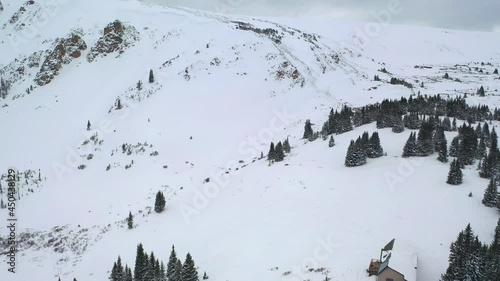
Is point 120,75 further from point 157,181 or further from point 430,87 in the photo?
point 430,87

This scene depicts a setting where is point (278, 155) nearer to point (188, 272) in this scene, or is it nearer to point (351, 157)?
point (351, 157)

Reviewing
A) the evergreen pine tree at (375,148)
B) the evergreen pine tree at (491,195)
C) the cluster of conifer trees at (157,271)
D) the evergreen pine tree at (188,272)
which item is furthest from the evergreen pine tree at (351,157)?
the evergreen pine tree at (188,272)

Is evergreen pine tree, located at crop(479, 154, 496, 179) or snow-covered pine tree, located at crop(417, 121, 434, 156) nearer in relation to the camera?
evergreen pine tree, located at crop(479, 154, 496, 179)

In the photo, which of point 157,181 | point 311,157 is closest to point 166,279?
point 157,181

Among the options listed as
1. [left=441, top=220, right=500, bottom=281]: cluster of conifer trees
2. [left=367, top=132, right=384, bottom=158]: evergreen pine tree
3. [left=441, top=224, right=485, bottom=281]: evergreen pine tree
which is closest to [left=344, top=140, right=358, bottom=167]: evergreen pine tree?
[left=367, top=132, right=384, bottom=158]: evergreen pine tree

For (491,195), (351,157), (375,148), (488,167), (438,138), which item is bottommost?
(491,195)

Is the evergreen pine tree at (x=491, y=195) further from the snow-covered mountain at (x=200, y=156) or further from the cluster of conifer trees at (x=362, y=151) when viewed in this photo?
the cluster of conifer trees at (x=362, y=151)

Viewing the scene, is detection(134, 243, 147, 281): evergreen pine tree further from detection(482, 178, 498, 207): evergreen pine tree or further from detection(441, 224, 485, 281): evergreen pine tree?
detection(482, 178, 498, 207): evergreen pine tree

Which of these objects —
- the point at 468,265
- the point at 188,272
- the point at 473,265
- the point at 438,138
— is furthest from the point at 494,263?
the point at 438,138
